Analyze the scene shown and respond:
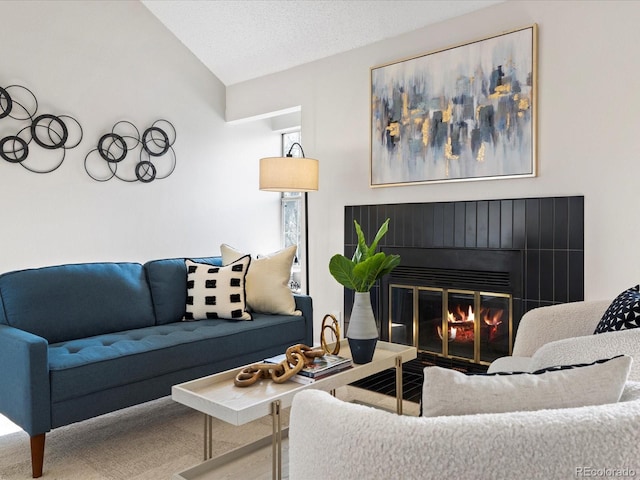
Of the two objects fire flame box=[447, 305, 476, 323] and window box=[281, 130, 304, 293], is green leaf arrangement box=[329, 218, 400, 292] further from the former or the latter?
window box=[281, 130, 304, 293]

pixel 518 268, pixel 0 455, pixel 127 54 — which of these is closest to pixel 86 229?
pixel 127 54

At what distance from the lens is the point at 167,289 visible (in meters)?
3.23

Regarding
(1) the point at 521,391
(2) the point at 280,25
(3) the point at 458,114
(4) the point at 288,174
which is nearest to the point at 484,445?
(1) the point at 521,391

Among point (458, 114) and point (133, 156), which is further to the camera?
point (133, 156)

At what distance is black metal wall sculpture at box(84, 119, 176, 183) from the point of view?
4.09 meters

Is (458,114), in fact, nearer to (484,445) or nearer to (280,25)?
(280,25)

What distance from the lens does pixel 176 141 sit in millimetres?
4598

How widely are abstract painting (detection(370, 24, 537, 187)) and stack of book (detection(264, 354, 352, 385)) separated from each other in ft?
5.60

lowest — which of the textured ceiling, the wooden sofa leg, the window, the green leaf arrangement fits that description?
the wooden sofa leg

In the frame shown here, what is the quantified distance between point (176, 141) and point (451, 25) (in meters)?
2.55

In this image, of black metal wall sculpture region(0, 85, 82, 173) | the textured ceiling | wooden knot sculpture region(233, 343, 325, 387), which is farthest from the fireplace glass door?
black metal wall sculpture region(0, 85, 82, 173)

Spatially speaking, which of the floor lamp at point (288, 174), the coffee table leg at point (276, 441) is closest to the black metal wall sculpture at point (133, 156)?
the floor lamp at point (288, 174)

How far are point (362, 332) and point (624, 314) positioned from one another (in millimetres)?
1028

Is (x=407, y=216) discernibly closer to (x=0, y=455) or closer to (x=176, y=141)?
(x=176, y=141)
